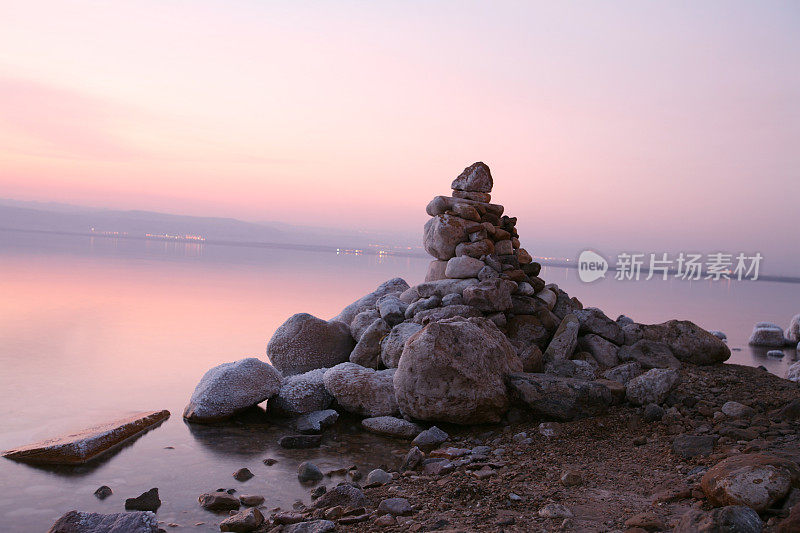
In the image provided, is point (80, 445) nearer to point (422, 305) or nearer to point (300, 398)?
point (300, 398)

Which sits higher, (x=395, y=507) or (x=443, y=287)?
(x=443, y=287)

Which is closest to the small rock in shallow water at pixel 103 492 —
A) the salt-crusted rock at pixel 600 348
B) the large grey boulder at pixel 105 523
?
the large grey boulder at pixel 105 523

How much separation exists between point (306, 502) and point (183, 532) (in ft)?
4.16

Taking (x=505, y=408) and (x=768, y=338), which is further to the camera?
(x=768, y=338)

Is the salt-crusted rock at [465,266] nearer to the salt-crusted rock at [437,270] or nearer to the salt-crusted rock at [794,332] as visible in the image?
the salt-crusted rock at [437,270]

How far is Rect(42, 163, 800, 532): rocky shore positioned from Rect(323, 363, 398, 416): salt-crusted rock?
2 centimetres

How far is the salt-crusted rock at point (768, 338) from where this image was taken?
790 inches

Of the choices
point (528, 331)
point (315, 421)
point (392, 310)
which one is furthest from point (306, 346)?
point (528, 331)

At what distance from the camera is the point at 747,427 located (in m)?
6.98

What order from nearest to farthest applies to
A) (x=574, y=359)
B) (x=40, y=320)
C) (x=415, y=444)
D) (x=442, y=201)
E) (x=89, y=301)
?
(x=415, y=444) → (x=574, y=359) → (x=442, y=201) → (x=40, y=320) → (x=89, y=301)

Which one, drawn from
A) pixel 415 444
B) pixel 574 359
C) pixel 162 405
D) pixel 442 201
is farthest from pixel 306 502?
pixel 442 201

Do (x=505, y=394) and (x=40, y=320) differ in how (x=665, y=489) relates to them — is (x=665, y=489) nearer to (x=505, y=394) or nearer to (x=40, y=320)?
(x=505, y=394)

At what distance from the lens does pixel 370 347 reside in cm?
1102

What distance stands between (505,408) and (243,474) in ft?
13.1
